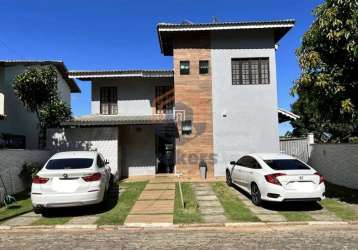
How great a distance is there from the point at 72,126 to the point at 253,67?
965cm

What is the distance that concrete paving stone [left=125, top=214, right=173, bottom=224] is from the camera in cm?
884

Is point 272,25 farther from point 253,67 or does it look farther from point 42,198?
point 42,198

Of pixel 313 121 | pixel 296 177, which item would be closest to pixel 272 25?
pixel 296 177

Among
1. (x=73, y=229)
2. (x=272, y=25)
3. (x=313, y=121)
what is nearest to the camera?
(x=73, y=229)

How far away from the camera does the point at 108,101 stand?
1986 cm

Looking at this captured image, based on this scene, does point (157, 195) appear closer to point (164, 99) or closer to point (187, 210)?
point (187, 210)

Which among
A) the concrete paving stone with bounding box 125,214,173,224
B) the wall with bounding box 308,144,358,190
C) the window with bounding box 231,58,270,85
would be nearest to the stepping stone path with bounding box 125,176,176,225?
the concrete paving stone with bounding box 125,214,173,224

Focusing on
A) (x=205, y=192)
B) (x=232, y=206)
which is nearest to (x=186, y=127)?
(x=205, y=192)

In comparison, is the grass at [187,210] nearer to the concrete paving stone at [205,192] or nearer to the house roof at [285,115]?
the concrete paving stone at [205,192]

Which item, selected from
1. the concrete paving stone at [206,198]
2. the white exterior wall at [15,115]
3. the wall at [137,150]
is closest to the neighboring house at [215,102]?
the wall at [137,150]

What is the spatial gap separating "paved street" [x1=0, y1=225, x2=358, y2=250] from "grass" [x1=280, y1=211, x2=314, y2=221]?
55 cm

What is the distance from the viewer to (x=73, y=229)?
327 inches

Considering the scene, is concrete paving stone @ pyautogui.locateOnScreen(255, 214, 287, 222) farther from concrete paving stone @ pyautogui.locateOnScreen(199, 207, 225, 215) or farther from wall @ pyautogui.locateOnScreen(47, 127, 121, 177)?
wall @ pyautogui.locateOnScreen(47, 127, 121, 177)

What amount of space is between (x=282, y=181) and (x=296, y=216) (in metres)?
1.00
